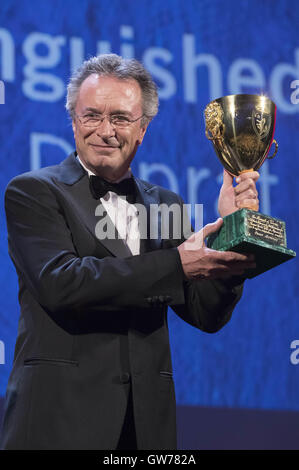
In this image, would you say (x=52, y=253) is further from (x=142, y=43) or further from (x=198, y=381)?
(x=142, y=43)

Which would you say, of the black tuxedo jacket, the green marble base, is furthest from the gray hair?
the green marble base

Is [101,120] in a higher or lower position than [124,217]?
higher

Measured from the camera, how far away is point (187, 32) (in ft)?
11.1

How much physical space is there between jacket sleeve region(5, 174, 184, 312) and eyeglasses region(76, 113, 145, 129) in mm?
358

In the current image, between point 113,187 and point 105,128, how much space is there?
17cm

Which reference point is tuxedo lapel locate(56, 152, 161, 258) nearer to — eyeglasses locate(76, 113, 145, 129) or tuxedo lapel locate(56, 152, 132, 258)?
tuxedo lapel locate(56, 152, 132, 258)

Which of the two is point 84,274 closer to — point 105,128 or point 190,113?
point 105,128

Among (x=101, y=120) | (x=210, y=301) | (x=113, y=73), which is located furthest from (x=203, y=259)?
(x=113, y=73)

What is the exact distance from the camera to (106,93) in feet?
6.92

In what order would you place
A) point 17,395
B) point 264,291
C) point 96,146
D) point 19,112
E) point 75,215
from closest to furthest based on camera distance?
point 17,395 < point 75,215 < point 96,146 < point 19,112 < point 264,291

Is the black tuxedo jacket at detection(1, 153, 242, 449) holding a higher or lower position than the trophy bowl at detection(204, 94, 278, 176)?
lower

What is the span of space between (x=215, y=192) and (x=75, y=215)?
1438mm

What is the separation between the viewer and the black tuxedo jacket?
174 cm

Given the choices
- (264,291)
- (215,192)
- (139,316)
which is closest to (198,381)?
(264,291)
